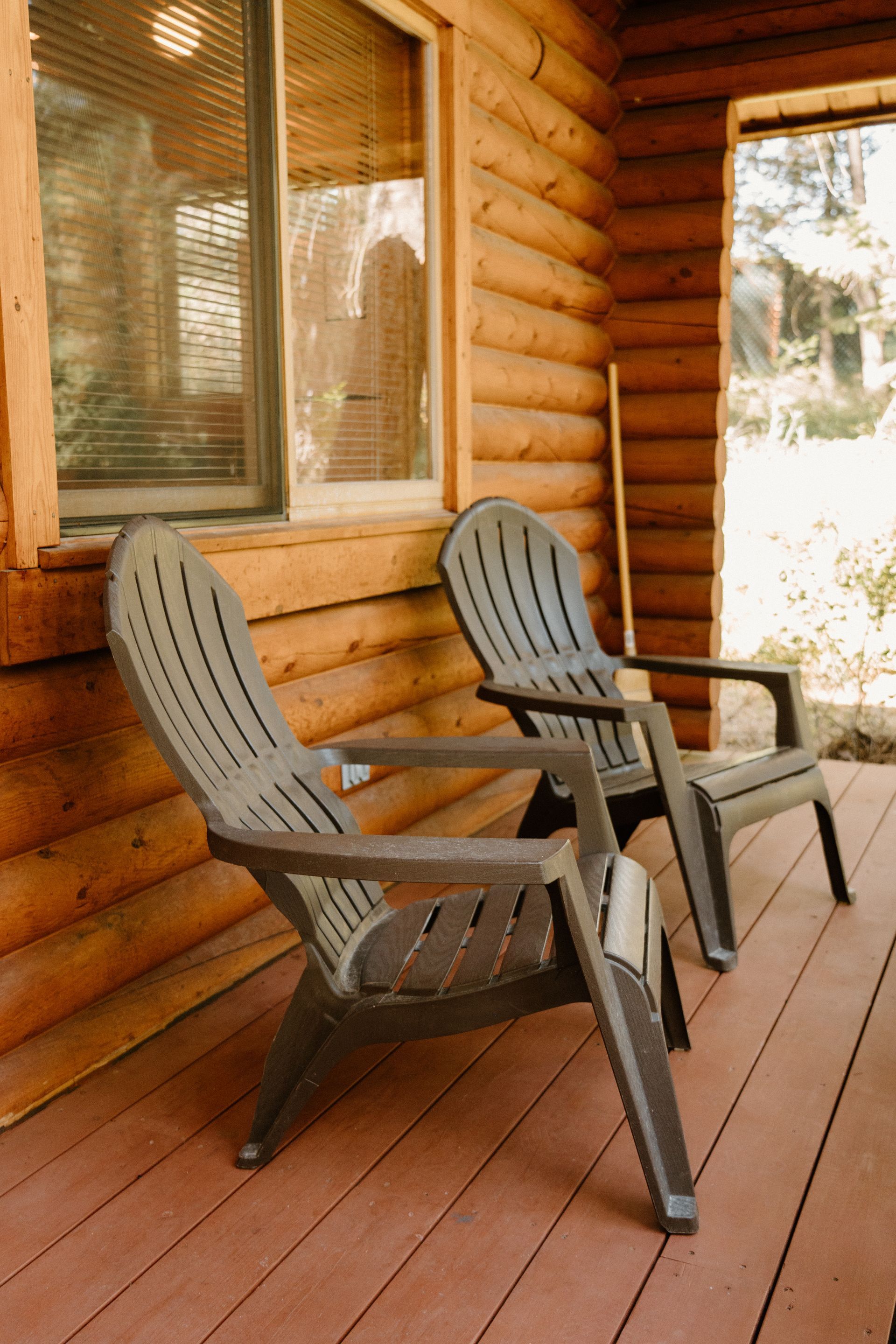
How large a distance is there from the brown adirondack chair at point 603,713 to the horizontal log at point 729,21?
89.5 inches

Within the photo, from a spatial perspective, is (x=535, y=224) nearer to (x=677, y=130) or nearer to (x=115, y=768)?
(x=677, y=130)

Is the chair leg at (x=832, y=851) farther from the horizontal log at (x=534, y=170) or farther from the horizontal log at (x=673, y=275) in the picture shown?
the horizontal log at (x=673, y=275)

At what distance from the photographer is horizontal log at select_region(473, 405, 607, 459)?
3.68 metres

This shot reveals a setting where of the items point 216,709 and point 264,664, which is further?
point 264,664

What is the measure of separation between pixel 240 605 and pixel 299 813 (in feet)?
1.42

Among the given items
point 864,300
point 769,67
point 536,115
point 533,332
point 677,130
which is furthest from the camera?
point 864,300

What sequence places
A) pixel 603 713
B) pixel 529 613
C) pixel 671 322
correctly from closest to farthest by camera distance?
pixel 603 713 < pixel 529 613 < pixel 671 322

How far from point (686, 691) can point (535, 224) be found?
1.93 meters

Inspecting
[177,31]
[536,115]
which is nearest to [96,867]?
[177,31]

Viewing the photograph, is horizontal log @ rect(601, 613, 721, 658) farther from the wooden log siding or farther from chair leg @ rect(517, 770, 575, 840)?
chair leg @ rect(517, 770, 575, 840)

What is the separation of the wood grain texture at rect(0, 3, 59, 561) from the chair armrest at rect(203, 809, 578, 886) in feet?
1.92

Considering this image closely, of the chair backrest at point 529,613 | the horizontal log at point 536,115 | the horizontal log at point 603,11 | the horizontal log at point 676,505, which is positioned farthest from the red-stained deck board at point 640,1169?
the horizontal log at point 603,11

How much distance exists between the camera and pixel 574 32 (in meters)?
4.10

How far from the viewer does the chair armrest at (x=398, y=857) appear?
5.10ft
